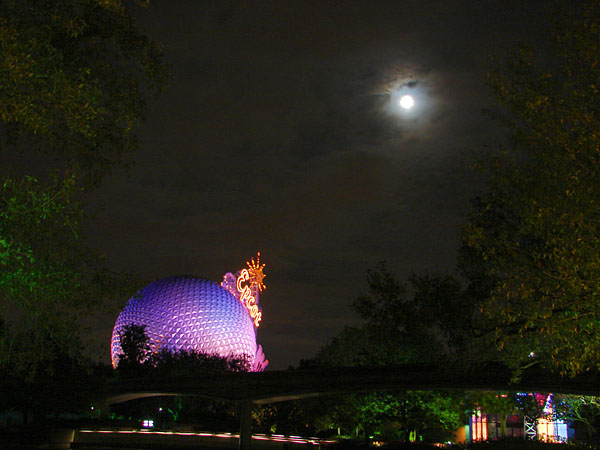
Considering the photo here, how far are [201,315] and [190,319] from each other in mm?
1233

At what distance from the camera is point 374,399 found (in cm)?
3681

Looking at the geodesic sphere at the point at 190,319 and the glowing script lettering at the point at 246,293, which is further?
the glowing script lettering at the point at 246,293

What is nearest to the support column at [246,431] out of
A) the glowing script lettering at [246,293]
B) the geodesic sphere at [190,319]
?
the geodesic sphere at [190,319]

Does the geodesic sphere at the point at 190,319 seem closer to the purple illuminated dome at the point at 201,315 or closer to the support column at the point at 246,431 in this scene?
the purple illuminated dome at the point at 201,315

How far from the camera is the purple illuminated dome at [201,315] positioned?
5938 centimetres

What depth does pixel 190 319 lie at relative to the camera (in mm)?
Answer: 60250

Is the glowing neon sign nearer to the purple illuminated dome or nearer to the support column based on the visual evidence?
the purple illuminated dome

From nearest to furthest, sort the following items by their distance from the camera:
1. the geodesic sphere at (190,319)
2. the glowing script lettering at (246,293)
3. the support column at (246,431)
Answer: the support column at (246,431), the geodesic sphere at (190,319), the glowing script lettering at (246,293)

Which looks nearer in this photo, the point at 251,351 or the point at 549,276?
the point at 549,276

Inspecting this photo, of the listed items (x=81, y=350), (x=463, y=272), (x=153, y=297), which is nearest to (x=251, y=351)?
(x=153, y=297)

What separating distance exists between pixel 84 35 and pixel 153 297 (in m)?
53.6

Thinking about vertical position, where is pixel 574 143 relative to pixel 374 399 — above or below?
above

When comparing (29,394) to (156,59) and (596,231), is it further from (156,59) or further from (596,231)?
(596,231)

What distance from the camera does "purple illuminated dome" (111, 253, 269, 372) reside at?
5938 centimetres
